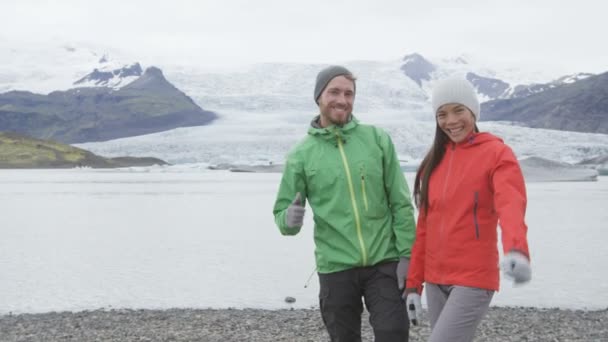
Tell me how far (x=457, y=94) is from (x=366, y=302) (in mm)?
974

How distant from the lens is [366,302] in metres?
3.16

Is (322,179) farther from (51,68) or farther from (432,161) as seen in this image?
(51,68)

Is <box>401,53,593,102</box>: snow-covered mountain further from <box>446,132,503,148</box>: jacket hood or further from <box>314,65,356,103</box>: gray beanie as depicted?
<box>446,132,503,148</box>: jacket hood

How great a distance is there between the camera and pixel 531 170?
114ft

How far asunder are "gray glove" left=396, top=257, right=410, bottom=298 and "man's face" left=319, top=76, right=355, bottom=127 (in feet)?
2.18

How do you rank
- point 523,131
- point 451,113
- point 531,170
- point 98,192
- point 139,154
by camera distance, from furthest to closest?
point 139,154 < point 523,131 < point 531,170 < point 98,192 < point 451,113

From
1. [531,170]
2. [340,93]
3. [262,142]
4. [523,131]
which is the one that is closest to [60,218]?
[340,93]

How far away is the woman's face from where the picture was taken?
2.88m

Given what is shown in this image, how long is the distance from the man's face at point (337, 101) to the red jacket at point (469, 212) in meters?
0.55

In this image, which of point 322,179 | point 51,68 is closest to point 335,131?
point 322,179

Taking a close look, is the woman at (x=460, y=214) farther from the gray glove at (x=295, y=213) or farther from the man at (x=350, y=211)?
the gray glove at (x=295, y=213)

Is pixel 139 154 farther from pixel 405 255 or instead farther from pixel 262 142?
pixel 405 255

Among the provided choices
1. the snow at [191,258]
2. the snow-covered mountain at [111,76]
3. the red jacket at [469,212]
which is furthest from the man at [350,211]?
the snow-covered mountain at [111,76]

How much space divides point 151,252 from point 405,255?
9875mm
